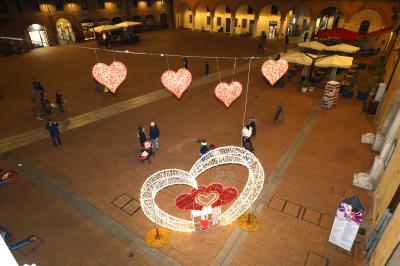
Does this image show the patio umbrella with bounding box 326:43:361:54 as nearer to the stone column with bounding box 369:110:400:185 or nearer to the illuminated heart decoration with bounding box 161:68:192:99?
the stone column with bounding box 369:110:400:185

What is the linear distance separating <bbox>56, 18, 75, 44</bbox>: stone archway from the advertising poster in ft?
121

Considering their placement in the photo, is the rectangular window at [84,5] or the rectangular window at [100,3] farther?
the rectangular window at [100,3]

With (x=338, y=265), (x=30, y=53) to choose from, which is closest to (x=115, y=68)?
(x=338, y=265)

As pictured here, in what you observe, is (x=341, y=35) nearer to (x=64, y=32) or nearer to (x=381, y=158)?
(x=381, y=158)

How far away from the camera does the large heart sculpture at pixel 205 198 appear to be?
8469 millimetres

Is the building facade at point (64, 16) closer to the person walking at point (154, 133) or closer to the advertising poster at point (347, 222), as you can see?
the person walking at point (154, 133)

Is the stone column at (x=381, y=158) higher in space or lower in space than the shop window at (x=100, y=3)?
lower

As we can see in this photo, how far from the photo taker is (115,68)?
10.8 m

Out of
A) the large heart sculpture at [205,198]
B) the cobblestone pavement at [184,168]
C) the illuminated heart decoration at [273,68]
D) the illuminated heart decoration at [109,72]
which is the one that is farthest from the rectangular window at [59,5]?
the large heart sculpture at [205,198]

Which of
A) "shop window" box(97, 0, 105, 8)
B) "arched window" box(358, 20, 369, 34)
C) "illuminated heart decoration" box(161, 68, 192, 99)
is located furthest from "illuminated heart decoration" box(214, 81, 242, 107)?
"shop window" box(97, 0, 105, 8)

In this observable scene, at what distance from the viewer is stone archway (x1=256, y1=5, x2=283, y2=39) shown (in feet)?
124

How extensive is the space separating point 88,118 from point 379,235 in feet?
48.8

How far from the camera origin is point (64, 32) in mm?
34656

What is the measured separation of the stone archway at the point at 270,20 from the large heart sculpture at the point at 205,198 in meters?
34.5
